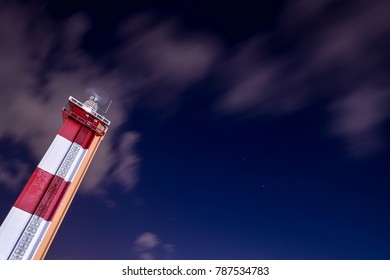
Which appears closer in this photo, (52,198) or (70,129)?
(52,198)

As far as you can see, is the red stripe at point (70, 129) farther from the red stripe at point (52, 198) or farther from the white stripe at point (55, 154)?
the red stripe at point (52, 198)

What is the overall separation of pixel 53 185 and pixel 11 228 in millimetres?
4399

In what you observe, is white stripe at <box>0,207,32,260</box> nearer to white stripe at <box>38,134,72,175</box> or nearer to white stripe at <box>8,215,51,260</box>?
white stripe at <box>8,215,51,260</box>

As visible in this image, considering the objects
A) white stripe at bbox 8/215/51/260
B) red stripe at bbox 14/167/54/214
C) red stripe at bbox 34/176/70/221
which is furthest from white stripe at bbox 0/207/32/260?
red stripe at bbox 34/176/70/221

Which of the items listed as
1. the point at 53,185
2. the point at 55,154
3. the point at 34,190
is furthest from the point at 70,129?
the point at 34,190

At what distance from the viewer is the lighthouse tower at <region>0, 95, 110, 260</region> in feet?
65.4

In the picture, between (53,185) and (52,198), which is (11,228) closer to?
(52,198)

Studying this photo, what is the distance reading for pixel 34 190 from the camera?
2178 cm

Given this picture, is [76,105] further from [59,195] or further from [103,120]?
[59,195]

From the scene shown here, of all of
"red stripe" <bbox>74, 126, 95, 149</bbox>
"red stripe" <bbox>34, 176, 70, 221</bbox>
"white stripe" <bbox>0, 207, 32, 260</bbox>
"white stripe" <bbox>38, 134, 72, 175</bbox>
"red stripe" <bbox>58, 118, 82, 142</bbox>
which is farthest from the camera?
"red stripe" <bbox>74, 126, 95, 149</bbox>

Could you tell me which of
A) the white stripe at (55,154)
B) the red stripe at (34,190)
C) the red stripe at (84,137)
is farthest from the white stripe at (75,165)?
the red stripe at (34,190)

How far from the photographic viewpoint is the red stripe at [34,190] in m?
21.0

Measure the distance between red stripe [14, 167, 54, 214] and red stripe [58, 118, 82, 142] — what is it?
4242mm
